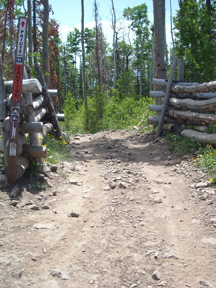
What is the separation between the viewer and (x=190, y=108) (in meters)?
7.21

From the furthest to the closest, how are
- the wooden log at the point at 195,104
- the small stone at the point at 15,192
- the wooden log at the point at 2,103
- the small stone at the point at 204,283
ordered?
1. the wooden log at the point at 195,104
2. the wooden log at the point at 2,103
3. the small stone at the point at 15,192
4. the small stone at the point at 204,283

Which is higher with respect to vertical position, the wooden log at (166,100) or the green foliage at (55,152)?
the wooden log at (166,100)

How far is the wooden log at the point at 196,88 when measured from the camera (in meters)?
6.11

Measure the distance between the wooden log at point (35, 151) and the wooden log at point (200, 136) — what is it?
323 cm

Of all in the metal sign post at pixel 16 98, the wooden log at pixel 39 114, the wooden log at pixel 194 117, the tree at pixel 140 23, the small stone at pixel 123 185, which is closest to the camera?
→ the metal sign post at pixel 16 98

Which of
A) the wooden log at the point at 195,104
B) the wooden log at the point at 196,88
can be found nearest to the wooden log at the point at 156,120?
the wooden log at the point at 195,104

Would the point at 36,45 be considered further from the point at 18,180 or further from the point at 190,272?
the point at 190,272

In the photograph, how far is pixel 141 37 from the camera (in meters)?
35.5

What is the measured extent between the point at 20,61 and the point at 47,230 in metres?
2.41

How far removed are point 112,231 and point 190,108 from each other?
478 centimetres

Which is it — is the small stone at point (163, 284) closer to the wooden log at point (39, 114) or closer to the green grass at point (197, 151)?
the green grass at point (197, 151)

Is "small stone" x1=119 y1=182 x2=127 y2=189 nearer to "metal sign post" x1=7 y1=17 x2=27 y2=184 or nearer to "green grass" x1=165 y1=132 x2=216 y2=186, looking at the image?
"green grass" x1=165 y1=132 x2=216 y2=186

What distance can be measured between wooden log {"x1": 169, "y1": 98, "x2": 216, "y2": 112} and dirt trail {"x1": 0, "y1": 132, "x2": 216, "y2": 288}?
1446 mm

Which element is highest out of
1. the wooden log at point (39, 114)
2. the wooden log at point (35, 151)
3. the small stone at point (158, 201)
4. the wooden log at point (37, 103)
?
the wooden log at point (37, 103)
